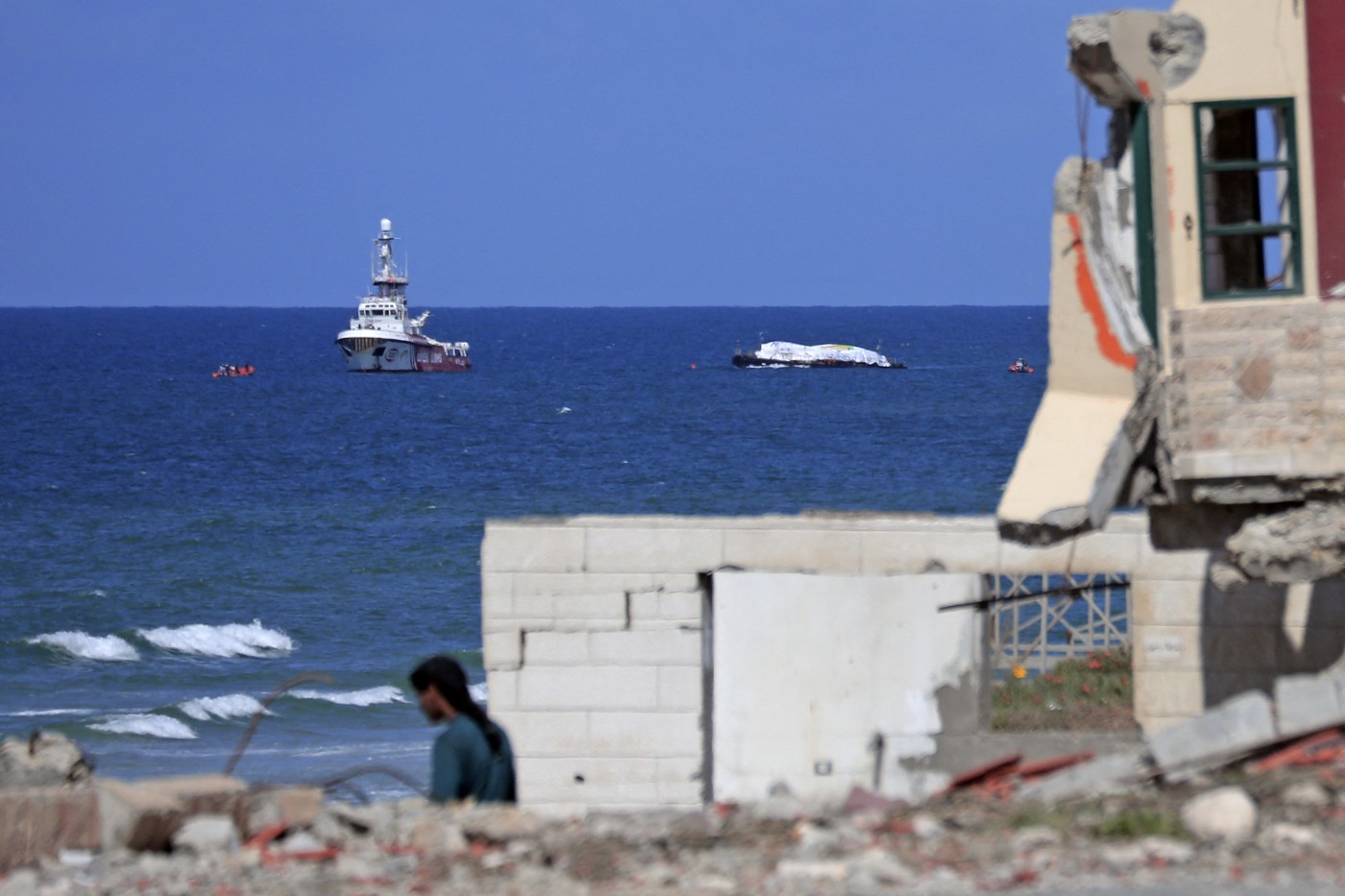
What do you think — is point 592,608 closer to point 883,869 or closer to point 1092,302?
point 1092,302

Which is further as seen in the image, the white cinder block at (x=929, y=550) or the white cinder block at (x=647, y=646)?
the white cinder block at (x=647, y=646)

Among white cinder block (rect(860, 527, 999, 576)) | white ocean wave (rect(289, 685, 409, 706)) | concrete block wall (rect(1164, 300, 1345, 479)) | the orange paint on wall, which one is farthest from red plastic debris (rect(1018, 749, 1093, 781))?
white ocean wave (rect(289, 685, 409, 706))

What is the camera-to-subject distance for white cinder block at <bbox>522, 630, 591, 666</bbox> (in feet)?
41.2

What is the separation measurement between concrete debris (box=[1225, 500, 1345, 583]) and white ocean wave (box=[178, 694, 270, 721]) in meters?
23.6

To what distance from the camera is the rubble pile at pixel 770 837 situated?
669 cm

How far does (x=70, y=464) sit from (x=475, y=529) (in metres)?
27.1

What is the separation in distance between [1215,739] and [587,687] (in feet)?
18.3

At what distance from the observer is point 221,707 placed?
31625mm

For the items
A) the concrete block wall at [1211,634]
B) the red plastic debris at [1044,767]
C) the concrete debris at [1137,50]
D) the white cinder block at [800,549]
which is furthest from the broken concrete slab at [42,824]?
the concrete block wall at [1211,634]

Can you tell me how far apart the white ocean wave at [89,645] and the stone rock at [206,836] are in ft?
104

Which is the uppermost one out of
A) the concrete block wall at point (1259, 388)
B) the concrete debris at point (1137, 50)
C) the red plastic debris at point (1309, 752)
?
the concrete debris at point (1137, 50)

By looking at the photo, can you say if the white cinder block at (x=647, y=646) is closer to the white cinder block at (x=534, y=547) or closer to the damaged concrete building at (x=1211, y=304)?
the white cinder block at (x=534, y=547)

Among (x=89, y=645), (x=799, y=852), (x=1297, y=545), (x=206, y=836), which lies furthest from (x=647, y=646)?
(x=89, y=645)

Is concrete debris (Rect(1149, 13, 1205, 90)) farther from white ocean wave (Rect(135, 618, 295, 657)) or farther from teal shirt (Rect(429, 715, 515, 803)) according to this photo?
white ocean wave (Rect(135, 618, 295, 657))
